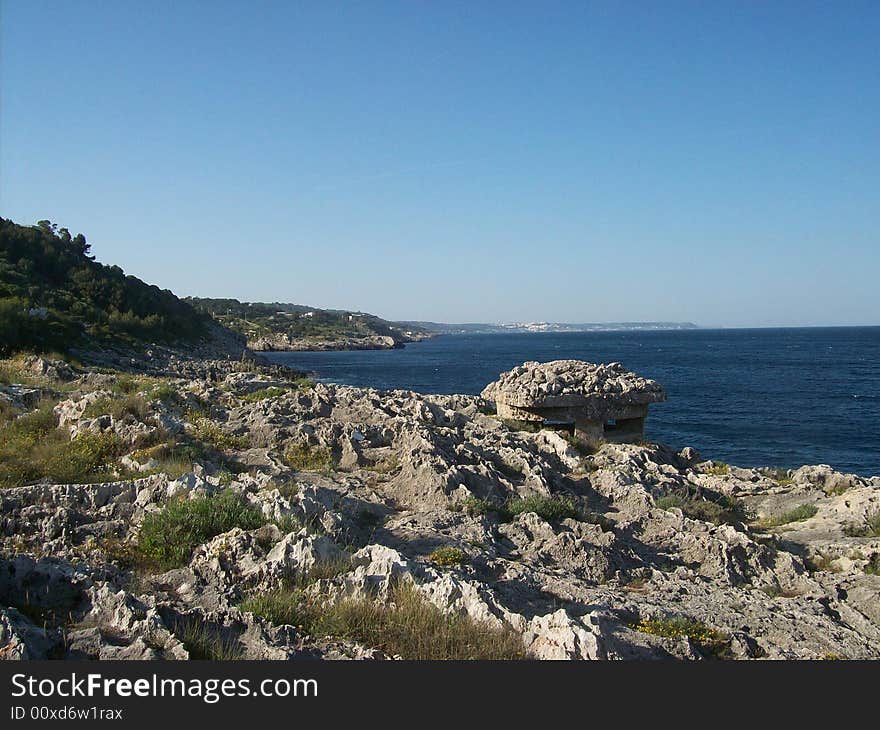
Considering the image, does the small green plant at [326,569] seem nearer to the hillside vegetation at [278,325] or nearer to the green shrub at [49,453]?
the green shrub at [49,453]

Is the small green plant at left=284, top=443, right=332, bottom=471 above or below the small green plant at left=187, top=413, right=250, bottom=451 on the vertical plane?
below

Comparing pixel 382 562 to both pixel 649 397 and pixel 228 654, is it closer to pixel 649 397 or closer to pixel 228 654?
pixel 228 654

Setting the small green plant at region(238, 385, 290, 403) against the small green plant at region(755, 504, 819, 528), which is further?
the small green plant at region(238, 385, 290, 403)

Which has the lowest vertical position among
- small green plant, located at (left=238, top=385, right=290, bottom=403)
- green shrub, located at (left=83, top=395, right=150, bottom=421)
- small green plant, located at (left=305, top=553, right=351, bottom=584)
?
small green plant, located at (left=305, top=553, right=351, bottom=584)

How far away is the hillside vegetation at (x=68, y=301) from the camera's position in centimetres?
2906

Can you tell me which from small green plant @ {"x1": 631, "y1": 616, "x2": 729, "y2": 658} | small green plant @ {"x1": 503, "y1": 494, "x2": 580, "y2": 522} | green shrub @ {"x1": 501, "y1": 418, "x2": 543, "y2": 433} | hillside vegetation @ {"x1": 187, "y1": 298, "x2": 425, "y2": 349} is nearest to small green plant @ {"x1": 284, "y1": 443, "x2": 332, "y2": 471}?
small green plant @ {"x1": 503, "y1": 494, "x2": 580, "y2": 522}

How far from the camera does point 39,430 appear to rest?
1175 cm

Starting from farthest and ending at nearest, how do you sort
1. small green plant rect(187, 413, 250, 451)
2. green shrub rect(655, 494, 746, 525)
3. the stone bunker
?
the stone bunker, small green plant rect(187, 413, 250, 451), green shrub rect(655, 494, 746, 525)

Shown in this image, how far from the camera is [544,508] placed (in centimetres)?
973

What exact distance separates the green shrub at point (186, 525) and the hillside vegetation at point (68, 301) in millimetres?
22841

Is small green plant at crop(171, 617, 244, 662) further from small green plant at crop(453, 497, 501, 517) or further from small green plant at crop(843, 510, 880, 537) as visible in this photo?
small green plant at crop(843, 510, 880, 537)

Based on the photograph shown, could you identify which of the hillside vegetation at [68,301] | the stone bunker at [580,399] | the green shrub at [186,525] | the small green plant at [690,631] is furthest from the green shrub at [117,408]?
the hillside vegetation at [68,301]

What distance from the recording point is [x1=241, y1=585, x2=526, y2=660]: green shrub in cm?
521

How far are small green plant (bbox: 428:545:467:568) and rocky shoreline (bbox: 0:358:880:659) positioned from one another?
0.03 m
